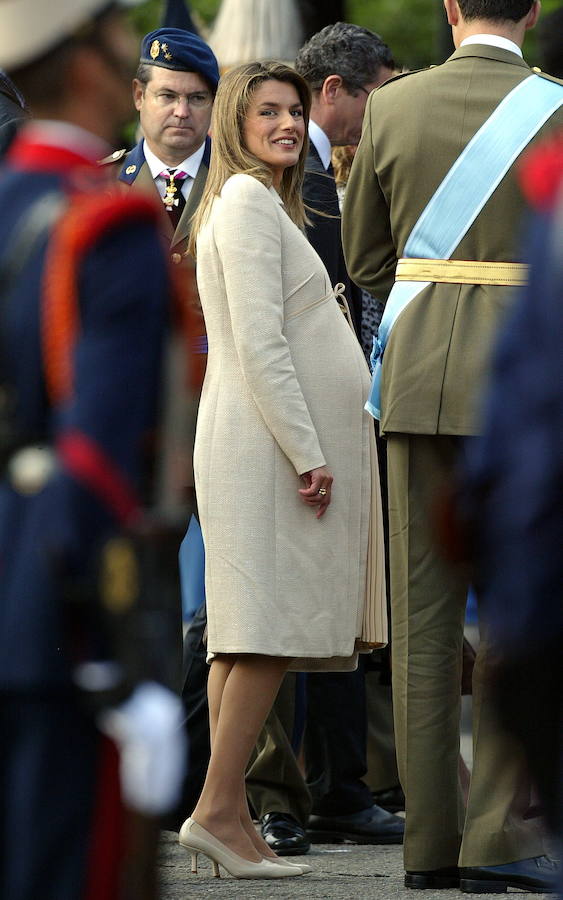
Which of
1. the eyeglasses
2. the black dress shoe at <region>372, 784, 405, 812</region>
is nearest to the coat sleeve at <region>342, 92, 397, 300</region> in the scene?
the eyeglasses

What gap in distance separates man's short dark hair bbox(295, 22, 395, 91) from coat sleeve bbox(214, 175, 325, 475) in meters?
1.81

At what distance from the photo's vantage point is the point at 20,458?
2.47 metres

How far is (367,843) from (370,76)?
9.11ft

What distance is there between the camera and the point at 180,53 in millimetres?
6621

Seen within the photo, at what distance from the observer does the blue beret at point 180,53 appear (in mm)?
6617

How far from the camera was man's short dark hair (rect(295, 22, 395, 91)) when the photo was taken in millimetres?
7090

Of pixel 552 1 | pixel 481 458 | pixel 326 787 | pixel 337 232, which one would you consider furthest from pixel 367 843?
pixel 552 1

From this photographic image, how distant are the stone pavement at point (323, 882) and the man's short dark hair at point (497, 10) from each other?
233 cm

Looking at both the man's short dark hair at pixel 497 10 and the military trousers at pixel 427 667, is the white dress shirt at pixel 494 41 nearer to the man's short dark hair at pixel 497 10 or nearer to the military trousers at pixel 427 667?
the man's short dark hair at pixel 497 10

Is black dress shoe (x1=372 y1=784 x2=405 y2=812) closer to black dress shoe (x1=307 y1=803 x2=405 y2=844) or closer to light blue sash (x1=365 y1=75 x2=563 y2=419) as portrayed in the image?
black dress shoe (x1=307 y1=803 x2=405 y2=844)

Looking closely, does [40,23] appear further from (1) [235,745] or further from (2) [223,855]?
(2) [223,855]

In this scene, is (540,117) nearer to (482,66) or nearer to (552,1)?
(482,66)

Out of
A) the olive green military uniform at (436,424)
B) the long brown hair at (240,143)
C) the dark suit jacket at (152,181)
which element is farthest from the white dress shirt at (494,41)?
the dark suit jacket at (152,181)

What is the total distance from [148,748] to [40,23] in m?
0.98
